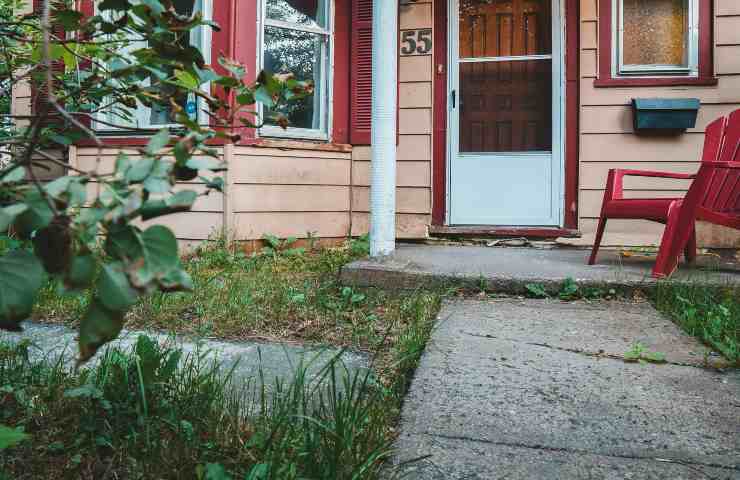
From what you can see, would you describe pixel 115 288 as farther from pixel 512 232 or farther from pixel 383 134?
pixel 512 232

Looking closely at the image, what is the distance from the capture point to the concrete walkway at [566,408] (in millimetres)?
1177

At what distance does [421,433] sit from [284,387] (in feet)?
1.57

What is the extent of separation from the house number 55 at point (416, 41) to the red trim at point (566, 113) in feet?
0.27

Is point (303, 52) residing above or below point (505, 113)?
above

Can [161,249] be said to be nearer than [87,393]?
Yes

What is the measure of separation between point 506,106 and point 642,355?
3.37 m

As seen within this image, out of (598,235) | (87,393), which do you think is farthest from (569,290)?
(87,393)

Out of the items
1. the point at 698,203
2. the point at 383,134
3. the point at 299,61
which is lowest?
the point at 698,203

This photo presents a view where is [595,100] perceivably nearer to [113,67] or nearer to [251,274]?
[251,274]

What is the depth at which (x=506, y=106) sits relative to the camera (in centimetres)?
494

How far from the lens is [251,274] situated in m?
3.55

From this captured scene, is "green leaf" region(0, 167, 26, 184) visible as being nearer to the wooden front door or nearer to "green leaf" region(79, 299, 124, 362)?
"green leaf" region(79, 299, 124, 362)

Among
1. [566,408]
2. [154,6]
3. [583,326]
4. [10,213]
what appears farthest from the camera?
[583,326]

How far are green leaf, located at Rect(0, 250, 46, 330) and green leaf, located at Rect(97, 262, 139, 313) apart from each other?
10 centimetres
